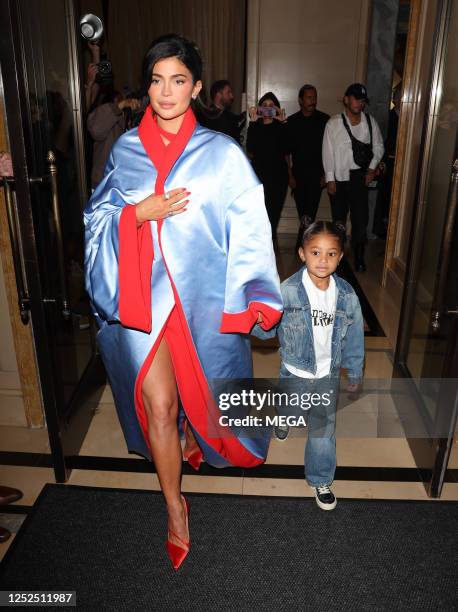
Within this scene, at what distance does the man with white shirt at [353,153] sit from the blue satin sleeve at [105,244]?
3.24 meters

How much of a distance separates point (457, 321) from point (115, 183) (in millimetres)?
1258

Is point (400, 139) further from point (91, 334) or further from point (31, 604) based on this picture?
point (31, 604)

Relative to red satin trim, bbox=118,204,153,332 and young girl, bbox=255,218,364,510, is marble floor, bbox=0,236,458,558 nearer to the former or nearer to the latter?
young girl, bbox=255,218,364,510

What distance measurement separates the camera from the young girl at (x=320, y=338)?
2.00 m

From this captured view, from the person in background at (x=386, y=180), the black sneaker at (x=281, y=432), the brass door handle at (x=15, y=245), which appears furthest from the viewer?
the person in background at (x=386, y=180)

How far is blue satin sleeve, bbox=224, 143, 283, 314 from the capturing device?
1837 mm

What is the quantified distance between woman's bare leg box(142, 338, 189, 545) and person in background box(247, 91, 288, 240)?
3483mm

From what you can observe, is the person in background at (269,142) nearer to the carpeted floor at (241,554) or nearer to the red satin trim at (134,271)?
the red satin trim at (134,271)

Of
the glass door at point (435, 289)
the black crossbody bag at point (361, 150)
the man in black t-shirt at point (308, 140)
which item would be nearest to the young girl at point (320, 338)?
the glass door at point (435, 289)

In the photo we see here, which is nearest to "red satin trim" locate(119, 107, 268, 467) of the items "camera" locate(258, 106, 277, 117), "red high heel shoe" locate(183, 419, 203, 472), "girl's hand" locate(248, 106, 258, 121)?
"red high heel shoe" locate(183, 419, 203, 472)

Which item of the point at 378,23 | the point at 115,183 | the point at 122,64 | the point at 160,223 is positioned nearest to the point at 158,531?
the point at 160,223

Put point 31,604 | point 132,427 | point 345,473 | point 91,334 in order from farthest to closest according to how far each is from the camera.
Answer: point 91,334, point 345,473, point 132,427, point 31,604

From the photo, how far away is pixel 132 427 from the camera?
7.29 feet

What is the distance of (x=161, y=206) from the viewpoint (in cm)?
173
